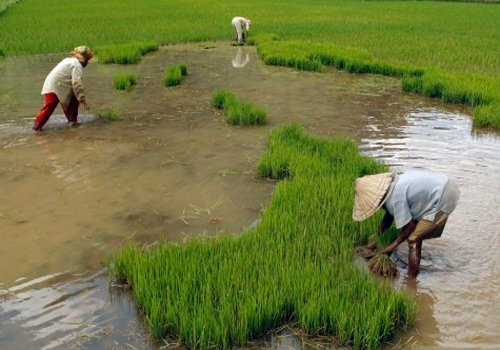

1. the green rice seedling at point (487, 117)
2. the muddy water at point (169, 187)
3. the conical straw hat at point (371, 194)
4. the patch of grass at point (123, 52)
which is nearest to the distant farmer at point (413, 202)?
the conical straw hat at point (371, 194)

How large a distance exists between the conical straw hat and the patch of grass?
8939 mm

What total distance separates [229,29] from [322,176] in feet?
40.4

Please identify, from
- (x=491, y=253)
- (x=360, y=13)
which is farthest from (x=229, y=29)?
(x=491, y=253)

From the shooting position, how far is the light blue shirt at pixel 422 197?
3160mm

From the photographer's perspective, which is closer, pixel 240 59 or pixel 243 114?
pixel 243 114

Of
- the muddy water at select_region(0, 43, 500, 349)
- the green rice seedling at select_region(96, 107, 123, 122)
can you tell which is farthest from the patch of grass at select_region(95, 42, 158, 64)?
the green rice seedling at select_region(96, 107, 123, 122)

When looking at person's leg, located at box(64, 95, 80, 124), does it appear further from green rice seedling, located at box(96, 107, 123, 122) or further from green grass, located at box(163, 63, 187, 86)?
green grass, located at box(163, 63, 187, 86)

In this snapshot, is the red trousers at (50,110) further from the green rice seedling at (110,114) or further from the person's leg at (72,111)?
the green rice seedling at (110,114)

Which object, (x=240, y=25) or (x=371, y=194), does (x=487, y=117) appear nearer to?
(x=371, y=194)

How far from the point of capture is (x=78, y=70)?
668cm

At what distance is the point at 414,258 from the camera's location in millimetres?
3240

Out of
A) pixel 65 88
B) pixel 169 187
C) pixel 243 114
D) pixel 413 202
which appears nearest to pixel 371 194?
pixel 413 202

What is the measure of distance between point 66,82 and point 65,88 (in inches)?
3.1

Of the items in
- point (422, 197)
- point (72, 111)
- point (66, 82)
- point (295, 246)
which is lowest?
point (295, 246)
